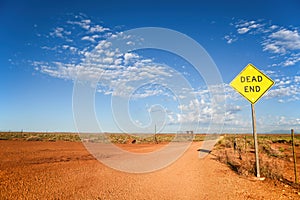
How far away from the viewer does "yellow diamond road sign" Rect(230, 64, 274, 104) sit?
821 centimetres

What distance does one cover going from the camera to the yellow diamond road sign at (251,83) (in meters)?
8.21

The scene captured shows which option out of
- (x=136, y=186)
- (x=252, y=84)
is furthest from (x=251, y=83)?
(x=136, y=186)

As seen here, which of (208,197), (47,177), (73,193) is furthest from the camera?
(47,177)

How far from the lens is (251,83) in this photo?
27.5ft

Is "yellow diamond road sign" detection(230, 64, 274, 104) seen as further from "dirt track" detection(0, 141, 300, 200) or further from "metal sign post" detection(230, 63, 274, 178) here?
"dirt track" detection(0, 141, 300, 200)

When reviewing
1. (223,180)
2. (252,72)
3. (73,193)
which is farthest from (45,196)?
(252,72)

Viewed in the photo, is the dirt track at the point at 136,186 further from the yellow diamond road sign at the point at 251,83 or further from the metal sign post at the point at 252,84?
the yellow diamond road sign at the point at 251,83

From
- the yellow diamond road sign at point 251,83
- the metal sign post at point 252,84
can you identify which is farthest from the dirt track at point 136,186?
the yellow diamond road sign at point 251,83

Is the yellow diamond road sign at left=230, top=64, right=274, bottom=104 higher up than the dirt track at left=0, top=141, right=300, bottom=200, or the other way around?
the yellow diamond road sign at left=230, top=64, right=274, bottom=104

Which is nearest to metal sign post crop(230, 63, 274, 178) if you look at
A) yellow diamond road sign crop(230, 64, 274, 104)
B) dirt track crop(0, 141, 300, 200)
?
yellow diamond road sign crop(230, 64, 274, 104)

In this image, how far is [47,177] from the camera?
8242 mm

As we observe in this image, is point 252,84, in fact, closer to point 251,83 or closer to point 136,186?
point 251,83

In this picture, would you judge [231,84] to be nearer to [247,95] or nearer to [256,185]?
[247,95]

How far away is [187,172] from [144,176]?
182 centimetres
